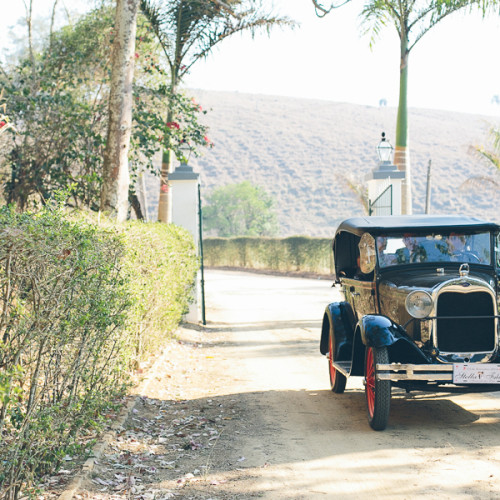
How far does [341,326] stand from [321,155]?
258ft

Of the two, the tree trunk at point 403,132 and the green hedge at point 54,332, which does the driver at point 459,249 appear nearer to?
the green hedge at point 54,332

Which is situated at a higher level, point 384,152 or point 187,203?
point 384,152

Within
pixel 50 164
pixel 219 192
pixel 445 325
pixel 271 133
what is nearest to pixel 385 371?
pixel 445 325

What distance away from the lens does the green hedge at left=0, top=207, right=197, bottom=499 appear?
12.2ft

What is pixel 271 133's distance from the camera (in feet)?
305

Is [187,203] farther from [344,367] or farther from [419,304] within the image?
[419,304]

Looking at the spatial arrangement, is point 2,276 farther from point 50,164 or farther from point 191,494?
point 50,164

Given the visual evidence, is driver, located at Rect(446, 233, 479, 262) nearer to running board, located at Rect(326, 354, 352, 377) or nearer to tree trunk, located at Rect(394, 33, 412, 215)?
running board, located at Rect(326, 354, 352, 377)

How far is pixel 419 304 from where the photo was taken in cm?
637

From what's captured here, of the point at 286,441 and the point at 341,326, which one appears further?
the point at 341,326

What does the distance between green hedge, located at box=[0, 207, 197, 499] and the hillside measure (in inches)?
2277

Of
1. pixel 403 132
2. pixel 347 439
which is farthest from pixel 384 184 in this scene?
pixel 347 439

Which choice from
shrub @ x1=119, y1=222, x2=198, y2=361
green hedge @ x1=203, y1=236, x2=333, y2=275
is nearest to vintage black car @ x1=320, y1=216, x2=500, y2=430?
shrub @ x1=119, y1=222, x2=198, y2=361

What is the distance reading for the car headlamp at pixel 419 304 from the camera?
633 cm
